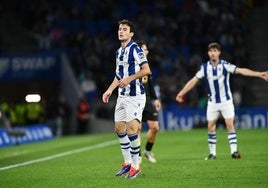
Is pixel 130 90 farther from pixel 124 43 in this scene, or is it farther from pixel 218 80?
pixel 218 80

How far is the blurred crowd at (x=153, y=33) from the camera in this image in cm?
3431

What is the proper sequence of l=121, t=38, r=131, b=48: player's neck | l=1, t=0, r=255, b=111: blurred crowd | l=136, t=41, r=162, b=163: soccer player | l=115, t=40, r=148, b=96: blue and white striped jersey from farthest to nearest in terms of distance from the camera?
l=1, t=0, r=255, b=111: blurred crowd → l=136, t=41, r=162, b=163: soccer player → l=121, t=38, r=131, b=48: player's neck → l=115, t=40, r=148, b=96: blue and white striped jersey

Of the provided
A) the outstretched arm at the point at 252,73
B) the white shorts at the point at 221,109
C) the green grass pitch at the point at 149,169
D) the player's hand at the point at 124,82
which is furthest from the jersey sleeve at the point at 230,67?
the player's hand at the point at 124,82

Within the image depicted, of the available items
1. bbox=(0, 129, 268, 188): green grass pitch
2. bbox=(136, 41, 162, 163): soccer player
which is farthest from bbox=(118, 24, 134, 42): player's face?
bbox=(136, 41, 162, 163): soccer player

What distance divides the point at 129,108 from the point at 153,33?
2381cm

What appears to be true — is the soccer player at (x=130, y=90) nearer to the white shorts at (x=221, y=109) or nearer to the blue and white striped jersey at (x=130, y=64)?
the blue and white striped jersey at (x=130, y=64)

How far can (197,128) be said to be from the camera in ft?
110

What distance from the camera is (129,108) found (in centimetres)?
1262

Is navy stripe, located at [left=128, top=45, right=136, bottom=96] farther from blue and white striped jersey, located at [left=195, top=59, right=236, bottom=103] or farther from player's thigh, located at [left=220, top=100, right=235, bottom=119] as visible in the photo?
player's thigh, located at [left=220, top=100, right=235, bottom=119]

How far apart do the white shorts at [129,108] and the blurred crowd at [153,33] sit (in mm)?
20920

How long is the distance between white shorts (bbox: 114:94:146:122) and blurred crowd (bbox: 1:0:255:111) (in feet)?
68.6

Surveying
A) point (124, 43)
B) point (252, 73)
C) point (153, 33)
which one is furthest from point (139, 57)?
point (153, 33)

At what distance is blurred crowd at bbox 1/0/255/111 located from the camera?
1351 inches

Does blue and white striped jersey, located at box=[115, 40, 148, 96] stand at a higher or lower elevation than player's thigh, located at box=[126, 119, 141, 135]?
higher
